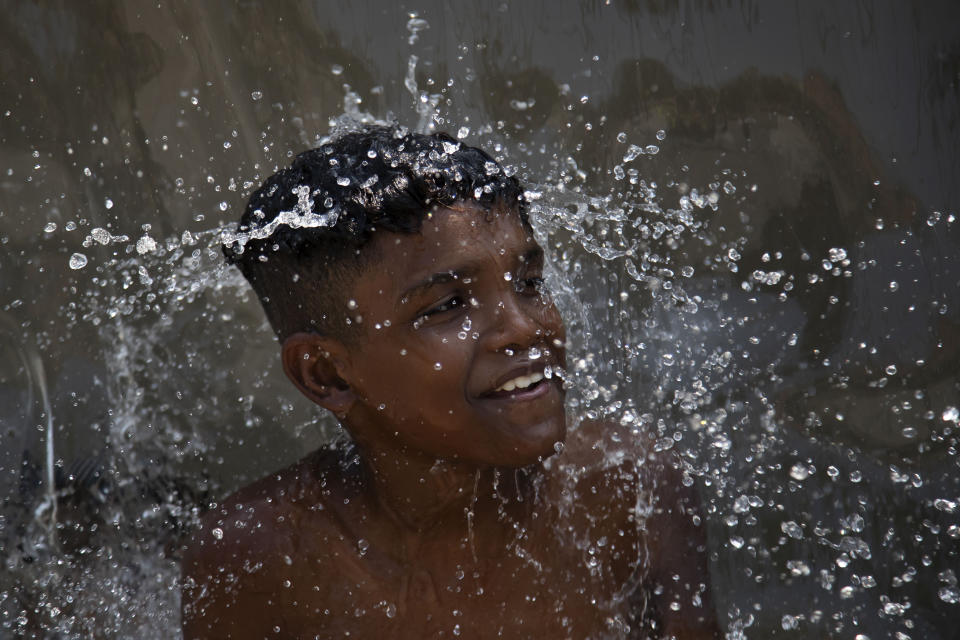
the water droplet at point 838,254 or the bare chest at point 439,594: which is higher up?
the water droplet at point 838,254

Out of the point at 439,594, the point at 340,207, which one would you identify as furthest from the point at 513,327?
the point at 439,594

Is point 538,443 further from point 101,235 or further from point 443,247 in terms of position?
point 101,235

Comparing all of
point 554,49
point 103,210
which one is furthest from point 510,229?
point 103,210

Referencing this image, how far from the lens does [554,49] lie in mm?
2098

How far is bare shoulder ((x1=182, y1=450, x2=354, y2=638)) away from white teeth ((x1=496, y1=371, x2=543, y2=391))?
0.37m

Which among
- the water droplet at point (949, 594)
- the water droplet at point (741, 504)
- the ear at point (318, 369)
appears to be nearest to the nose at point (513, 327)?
the ear at point (318, 369)

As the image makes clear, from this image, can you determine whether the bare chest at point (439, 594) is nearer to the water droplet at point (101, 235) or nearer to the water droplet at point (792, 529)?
the water droplet at point (792, 529)

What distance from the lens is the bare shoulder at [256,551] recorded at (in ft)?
5.33

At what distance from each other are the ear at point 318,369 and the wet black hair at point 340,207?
0.02m

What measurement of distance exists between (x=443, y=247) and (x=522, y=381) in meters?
0.19

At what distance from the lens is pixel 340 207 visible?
1.40m

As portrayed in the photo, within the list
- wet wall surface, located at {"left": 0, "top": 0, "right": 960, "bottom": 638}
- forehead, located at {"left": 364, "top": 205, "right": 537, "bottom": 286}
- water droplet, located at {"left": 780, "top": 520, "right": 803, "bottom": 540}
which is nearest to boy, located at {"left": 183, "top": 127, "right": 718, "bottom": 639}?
forehead, located at {"left": 364, "top": 205, "right": 537, "bottom": 286}

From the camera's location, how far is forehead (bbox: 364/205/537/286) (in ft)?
4.50

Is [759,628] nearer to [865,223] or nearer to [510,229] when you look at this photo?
[865,223]
